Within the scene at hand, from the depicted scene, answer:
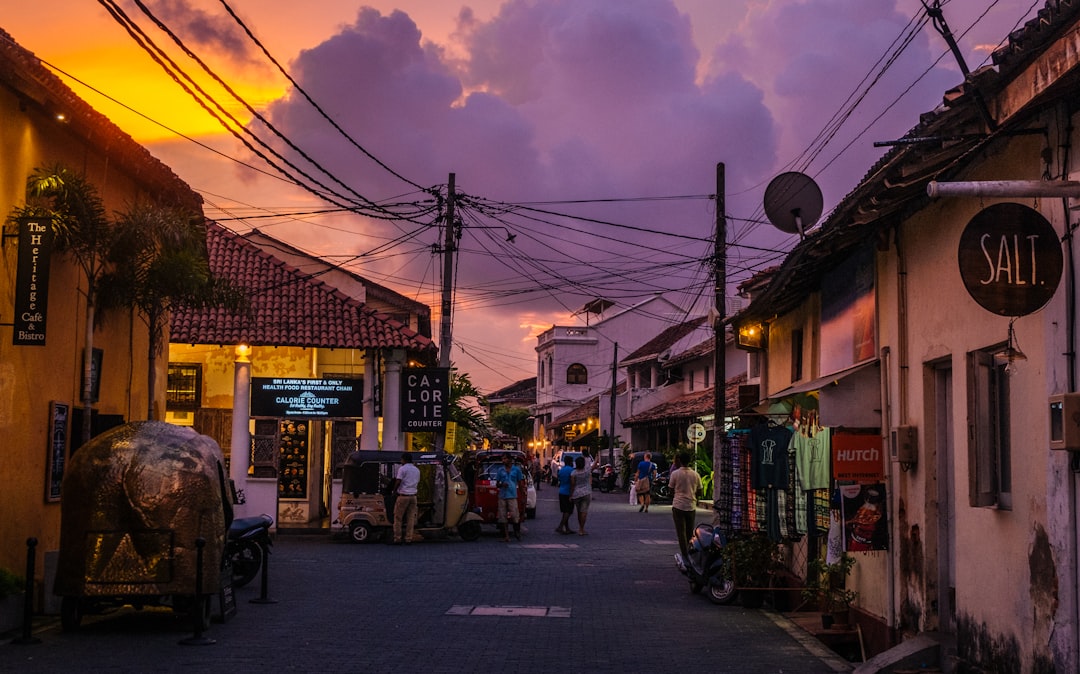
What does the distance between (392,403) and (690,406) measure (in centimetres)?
2228

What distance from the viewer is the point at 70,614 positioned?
41.5 feet

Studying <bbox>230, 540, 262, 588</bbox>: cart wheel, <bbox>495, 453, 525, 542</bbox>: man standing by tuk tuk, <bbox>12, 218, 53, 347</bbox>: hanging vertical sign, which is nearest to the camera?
<bbox>12, 218, 53, 347</bbox>: hanging vertical sign

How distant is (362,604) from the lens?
1546 cm

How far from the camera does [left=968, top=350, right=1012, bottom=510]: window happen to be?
9.29m

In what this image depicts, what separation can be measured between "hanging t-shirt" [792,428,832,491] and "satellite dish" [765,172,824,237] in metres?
3.18

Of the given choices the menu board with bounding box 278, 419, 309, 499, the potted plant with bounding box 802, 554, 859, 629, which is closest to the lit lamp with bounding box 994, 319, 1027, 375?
the potted plant with bounding box 802, 554, 859, 629

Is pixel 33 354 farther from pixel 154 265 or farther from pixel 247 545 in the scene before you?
pixel 247 545

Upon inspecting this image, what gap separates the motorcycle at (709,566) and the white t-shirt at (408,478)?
8.98m

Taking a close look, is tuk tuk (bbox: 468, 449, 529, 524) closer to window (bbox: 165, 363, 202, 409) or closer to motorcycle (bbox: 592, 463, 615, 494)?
window (bbox: 165, 363, 202, 409)

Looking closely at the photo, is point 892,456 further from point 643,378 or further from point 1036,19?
point 643,378

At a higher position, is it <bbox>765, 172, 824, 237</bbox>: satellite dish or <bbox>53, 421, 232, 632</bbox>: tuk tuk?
<bbox>765, 172, 824, 237</bbox>: satellite dish

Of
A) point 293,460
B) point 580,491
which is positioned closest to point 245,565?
point 580,491

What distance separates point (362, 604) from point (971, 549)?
27.2 feet

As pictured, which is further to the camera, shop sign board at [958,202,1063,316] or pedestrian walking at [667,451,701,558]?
pedestrian walking at [667,451,701,558]
